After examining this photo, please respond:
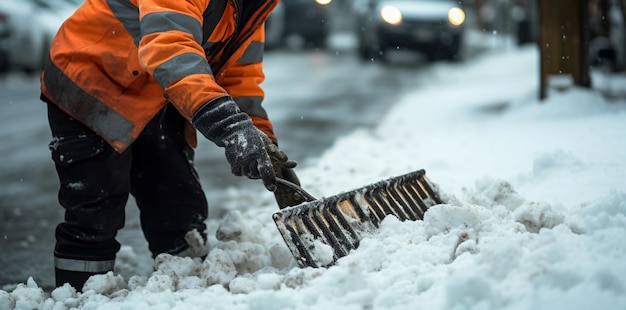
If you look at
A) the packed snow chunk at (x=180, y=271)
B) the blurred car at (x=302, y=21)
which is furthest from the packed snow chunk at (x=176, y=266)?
the blurred car at (x=302, y=21)

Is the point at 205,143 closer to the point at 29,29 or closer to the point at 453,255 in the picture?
the point at 453,255

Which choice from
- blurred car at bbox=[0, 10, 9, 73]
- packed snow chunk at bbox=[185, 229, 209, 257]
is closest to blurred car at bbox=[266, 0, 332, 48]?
blurred car at bbox=[0, 10, 9, 73]

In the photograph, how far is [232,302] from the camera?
2445 millimetres

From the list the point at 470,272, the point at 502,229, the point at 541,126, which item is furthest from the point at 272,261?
the point at 541,126

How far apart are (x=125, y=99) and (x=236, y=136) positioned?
58 cm

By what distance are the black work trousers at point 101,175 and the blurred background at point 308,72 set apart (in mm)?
490

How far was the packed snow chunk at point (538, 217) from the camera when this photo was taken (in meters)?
2.76

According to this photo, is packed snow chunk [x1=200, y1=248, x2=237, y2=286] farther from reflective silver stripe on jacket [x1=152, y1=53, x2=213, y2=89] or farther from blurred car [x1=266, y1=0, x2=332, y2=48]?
blurred car [x1=266, y1=0, x2=332, y2=48]

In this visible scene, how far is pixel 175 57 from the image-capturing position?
8.55ft

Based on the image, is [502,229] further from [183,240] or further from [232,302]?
[183,240]

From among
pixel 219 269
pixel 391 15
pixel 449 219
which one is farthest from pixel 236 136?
pixel 391 15

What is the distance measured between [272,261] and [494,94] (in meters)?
6.63

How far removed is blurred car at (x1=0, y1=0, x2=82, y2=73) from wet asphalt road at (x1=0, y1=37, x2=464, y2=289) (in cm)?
40

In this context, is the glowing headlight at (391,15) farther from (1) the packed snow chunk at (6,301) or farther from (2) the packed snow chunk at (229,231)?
(1) the packed snow chunk at (6,301)
